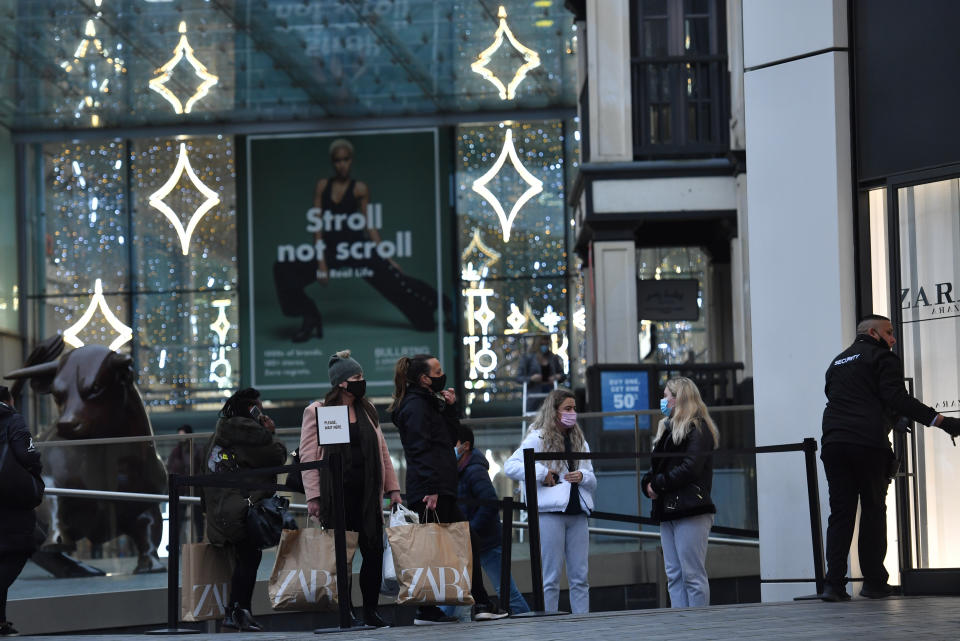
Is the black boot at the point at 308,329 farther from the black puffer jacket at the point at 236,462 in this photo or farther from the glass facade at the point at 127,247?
the black puffer jacket at the point at 236,462

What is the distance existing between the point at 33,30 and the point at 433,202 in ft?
28.1

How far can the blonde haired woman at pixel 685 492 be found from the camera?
1097 centimetres

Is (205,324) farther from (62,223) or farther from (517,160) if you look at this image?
(517,160)

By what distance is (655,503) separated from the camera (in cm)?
1116

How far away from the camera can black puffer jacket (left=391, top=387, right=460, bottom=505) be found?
10141 millimetres

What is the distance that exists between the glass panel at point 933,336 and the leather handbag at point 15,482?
234 inches

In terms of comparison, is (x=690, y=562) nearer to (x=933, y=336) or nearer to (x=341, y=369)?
(x=933, y=336)

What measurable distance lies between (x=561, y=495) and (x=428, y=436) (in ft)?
5.00

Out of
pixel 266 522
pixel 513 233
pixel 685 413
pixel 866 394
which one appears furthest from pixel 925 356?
pixel 513 233

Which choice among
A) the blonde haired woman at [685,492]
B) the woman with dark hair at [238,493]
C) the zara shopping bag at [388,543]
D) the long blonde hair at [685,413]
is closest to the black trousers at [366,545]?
the zara shopping bag at [388,543]

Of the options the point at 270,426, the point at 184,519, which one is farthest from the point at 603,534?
the point at 270,426

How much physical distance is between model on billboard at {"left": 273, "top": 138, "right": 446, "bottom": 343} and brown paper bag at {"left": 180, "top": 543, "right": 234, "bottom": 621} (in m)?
20.4

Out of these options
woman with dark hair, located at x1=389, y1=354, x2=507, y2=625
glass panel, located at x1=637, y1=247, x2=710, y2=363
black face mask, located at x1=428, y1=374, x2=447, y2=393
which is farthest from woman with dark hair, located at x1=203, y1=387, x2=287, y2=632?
glass panel, located at x1=637, y1=247, x2=710, y2=363

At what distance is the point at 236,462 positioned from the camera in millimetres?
10656
